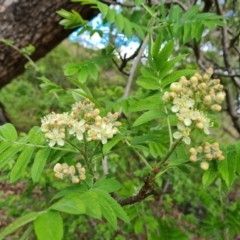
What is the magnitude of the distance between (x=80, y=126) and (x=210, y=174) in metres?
0.27

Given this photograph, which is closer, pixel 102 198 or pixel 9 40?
pixel 102 198

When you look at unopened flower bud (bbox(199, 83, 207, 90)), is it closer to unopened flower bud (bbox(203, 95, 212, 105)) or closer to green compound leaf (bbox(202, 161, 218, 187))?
unopened flower bud (bbox(203, 95, 212, 105))

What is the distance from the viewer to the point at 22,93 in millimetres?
4367

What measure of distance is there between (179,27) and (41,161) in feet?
2.25

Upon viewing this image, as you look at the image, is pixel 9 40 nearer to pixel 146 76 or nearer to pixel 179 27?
pixel 179 27

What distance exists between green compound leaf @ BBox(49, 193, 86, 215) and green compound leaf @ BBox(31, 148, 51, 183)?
0.19 m

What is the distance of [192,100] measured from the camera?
0.77 metres

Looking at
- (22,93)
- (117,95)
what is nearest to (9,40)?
(117,95)

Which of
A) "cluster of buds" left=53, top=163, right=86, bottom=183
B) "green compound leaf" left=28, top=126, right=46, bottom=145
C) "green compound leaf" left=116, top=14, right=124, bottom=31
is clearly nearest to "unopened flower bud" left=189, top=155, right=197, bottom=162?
"cluster of buds" left=53, top=163, right=86, bottom=183

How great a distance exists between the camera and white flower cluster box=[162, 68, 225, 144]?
0.76 meters

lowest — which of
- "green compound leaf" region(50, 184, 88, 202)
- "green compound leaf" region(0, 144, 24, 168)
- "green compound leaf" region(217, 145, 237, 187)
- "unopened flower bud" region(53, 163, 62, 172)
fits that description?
"green compound leaf" region(217, 145, 237, 187)

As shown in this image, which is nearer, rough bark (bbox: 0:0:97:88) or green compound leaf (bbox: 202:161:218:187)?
green compound leaf (bbox: 202:161:218:187)

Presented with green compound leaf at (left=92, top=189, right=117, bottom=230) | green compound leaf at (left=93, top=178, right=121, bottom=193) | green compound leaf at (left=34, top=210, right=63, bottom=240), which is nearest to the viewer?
green compound leaf at (left=34, top=210, right=63, bottom=240)

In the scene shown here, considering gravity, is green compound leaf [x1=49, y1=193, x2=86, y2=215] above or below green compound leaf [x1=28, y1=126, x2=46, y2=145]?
above
